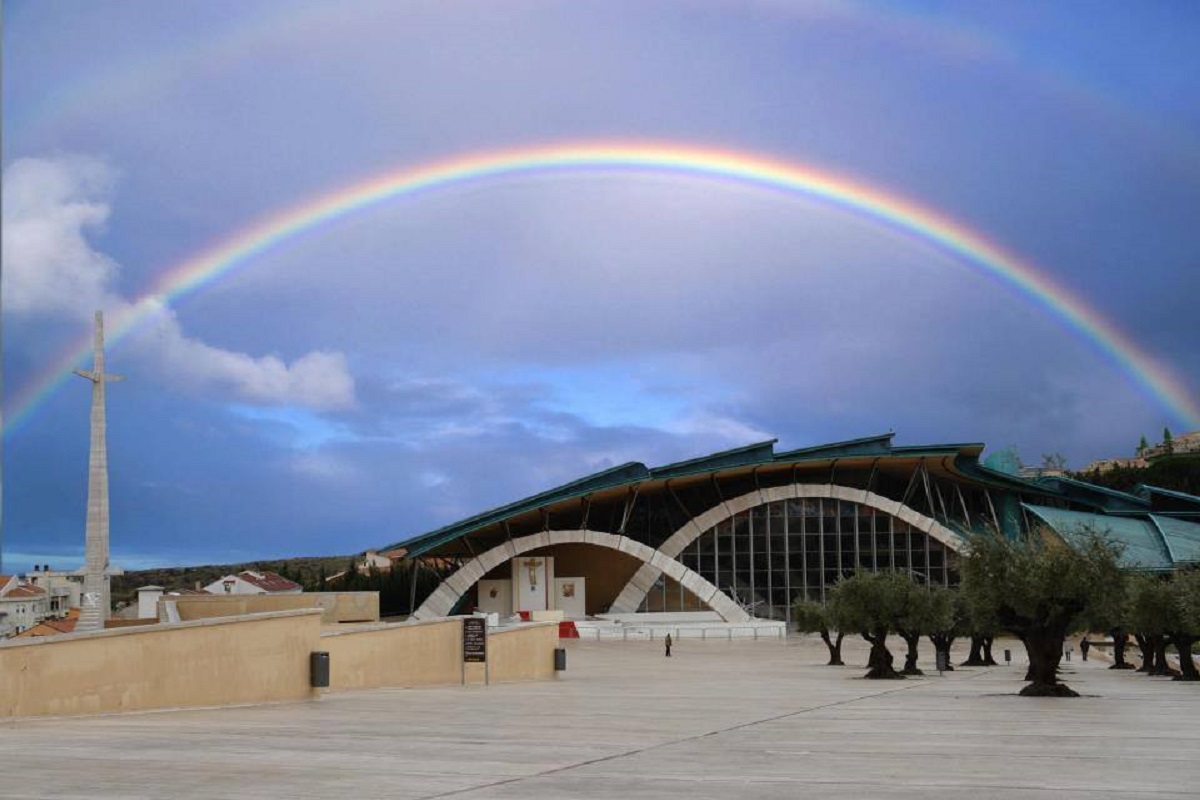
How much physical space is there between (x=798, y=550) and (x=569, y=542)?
57.7 feet

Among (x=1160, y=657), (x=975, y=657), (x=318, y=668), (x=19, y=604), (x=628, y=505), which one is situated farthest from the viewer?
(x=19, y=604)

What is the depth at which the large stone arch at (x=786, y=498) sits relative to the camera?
93.3 metres

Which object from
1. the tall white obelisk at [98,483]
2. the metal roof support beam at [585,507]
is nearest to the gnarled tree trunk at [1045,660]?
the tall white obelisk at [98,483]

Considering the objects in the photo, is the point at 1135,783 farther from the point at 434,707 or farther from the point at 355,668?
the point at 355,668

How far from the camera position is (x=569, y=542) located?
302 ft

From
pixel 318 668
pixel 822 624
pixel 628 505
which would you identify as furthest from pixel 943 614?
pixel 628 505

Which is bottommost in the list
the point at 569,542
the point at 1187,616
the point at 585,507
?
the point at 1187,616

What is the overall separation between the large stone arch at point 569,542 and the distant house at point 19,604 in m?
40.5

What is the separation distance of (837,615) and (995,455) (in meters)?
66.4

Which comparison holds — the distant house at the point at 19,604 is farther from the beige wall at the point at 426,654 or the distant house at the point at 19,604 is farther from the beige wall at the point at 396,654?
the beige wall at the point at 396,654

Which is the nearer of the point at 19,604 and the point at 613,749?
the point at 613,749

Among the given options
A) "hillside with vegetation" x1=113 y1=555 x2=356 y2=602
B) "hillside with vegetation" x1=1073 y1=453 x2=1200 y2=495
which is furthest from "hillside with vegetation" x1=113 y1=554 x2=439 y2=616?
"hillside with vegetation" x1=1073 y1=453 x2=1200 y2=495

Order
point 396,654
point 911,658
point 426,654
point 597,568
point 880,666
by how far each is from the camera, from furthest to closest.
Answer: point 597,568, point 911,658, point 880,666, point 426,654, point 396,654

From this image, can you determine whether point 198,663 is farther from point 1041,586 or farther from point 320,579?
point 320,579
